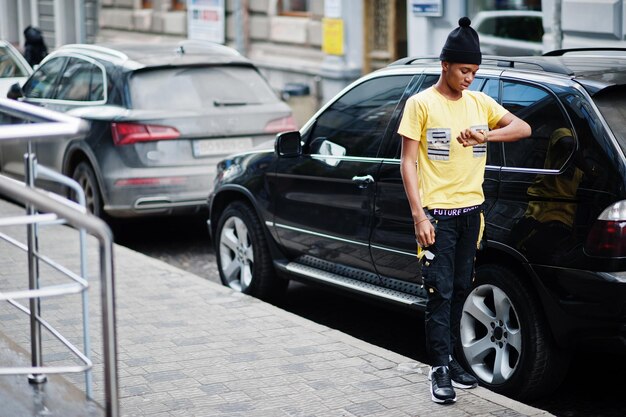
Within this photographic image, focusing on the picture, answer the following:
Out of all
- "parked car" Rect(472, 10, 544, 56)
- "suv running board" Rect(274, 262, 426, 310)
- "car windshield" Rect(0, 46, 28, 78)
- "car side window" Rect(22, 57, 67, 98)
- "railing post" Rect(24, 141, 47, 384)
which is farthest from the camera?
"parked car" Rect(472, 10, 544, 56)

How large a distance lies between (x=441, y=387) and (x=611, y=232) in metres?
1.06

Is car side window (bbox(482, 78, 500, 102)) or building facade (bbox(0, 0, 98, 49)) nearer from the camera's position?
car side window (bbox(482, 78, 500, 102))

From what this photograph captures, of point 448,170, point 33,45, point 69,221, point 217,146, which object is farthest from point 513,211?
point 33,45

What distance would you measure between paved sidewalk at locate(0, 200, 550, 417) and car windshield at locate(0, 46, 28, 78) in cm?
693

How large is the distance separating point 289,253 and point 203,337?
1203mm

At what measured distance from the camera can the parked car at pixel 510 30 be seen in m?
15.0

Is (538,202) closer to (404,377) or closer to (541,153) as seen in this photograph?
(541,153)

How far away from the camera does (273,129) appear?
10.2 meters

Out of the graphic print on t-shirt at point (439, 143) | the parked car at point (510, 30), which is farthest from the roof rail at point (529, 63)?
the parked car at point (510, 30)

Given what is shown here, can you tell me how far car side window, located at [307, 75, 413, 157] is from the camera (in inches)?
264

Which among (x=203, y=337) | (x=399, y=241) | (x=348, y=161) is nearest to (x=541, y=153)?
(x=399, y=241)

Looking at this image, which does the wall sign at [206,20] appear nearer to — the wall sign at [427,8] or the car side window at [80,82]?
the wall sign at [427,8]

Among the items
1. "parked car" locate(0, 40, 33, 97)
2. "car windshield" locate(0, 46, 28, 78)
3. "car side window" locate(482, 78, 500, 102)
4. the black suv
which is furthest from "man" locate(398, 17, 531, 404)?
"car windshield" locate(0, 46, 28, 78)

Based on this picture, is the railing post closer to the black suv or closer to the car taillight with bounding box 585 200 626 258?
the black suv
